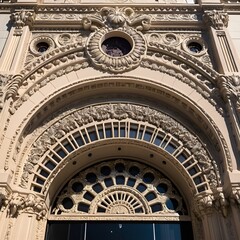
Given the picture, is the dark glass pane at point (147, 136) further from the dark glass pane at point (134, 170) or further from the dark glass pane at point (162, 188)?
the dark glass pane at point (162, 188)

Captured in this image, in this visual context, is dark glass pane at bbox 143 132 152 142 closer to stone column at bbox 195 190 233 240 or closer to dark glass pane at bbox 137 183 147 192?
dark glass pane at bbox 137 183 147 192

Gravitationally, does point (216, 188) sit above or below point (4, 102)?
below

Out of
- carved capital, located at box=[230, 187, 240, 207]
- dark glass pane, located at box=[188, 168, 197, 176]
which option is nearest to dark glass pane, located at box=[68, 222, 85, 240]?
dark glass pane, located at box=[188, 168, 197, 176]

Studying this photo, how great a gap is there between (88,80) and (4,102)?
2.80 meters

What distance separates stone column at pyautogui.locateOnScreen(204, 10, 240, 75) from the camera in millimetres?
10242

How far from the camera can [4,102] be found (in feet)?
30.0

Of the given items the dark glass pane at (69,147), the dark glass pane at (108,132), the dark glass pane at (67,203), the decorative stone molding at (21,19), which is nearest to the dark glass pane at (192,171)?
the dark glass pane at (108,132)

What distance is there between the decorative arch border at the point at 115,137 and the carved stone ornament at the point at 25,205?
0.44 meters

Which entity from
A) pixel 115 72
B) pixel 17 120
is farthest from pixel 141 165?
pixel 17 120

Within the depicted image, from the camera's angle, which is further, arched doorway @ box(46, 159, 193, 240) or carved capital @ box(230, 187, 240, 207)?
arched doorway @ box(46, 159, 193, 240)

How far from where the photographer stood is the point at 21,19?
37.8ft

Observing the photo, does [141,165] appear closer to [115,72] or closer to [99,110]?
[99,110]

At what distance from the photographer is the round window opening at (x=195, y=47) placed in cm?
1132

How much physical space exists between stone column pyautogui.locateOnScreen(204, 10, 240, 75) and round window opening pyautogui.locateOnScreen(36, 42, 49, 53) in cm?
625
